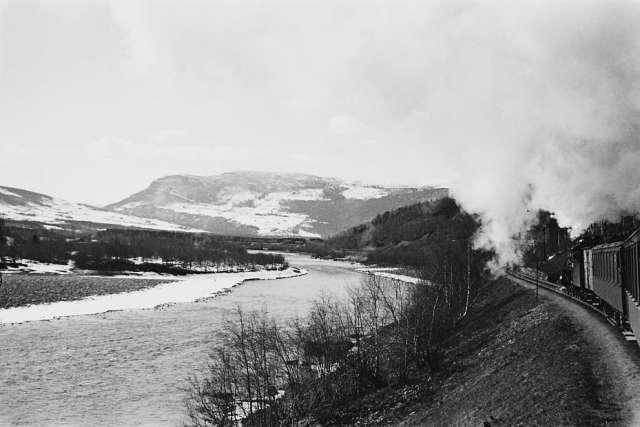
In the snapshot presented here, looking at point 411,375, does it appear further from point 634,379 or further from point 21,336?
point 21,336

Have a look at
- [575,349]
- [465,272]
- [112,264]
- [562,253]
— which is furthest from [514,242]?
[112,264]

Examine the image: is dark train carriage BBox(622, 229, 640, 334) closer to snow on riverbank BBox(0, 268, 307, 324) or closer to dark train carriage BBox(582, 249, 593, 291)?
dark train carriage BBox(582, 249, 593, 291)

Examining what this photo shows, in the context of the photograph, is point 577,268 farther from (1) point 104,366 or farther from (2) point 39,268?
(2) point 39,268

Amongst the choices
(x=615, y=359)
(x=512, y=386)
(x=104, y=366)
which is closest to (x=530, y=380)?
(x=512, y=386)

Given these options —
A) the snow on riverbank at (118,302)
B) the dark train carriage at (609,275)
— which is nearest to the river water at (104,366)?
the snow on riverbank at (118,302)

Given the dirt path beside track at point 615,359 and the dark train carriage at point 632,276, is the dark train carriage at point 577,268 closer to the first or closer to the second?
the dirt path beside track at point 615,359
